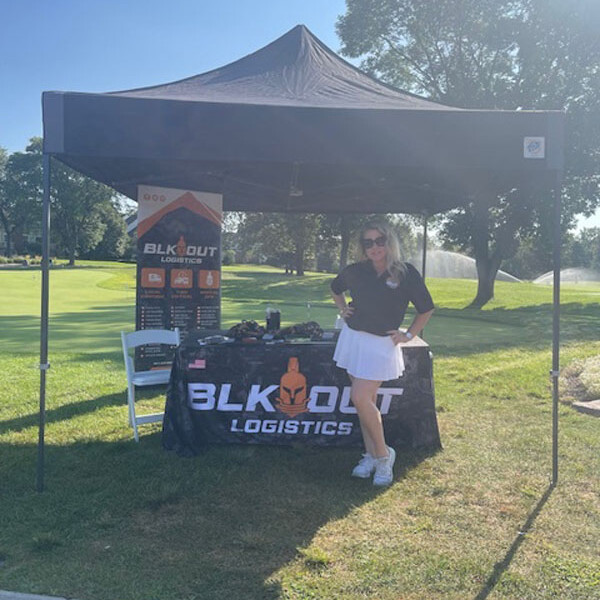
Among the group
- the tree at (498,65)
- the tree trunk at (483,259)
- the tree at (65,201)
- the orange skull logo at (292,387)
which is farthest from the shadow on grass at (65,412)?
the tree at (65,201)

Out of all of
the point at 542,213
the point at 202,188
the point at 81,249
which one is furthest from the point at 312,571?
the point at 81,249

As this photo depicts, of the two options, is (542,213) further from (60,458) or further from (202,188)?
(60,458)

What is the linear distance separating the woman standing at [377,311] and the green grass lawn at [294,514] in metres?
0.79

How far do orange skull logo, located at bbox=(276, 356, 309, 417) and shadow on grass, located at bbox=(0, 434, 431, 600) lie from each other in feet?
1.50

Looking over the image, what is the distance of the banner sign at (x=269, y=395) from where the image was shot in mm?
4566

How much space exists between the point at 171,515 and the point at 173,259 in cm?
367

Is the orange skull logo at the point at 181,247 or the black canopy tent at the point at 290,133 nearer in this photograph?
the black canopy tent at the point at 290,133

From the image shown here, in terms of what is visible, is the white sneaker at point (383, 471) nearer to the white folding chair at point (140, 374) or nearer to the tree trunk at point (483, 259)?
the white folding chair at point (140, 374)

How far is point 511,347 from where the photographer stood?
36.0ft

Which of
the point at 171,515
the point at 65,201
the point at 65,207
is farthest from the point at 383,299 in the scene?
the point at 65,207

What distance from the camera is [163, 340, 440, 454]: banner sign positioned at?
4.57 m

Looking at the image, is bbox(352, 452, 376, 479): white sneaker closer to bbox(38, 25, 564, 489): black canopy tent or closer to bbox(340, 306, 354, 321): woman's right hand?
bbox(340, 306, 354, 321): woman's right hand

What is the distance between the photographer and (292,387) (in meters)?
4.58

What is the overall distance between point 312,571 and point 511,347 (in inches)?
353
